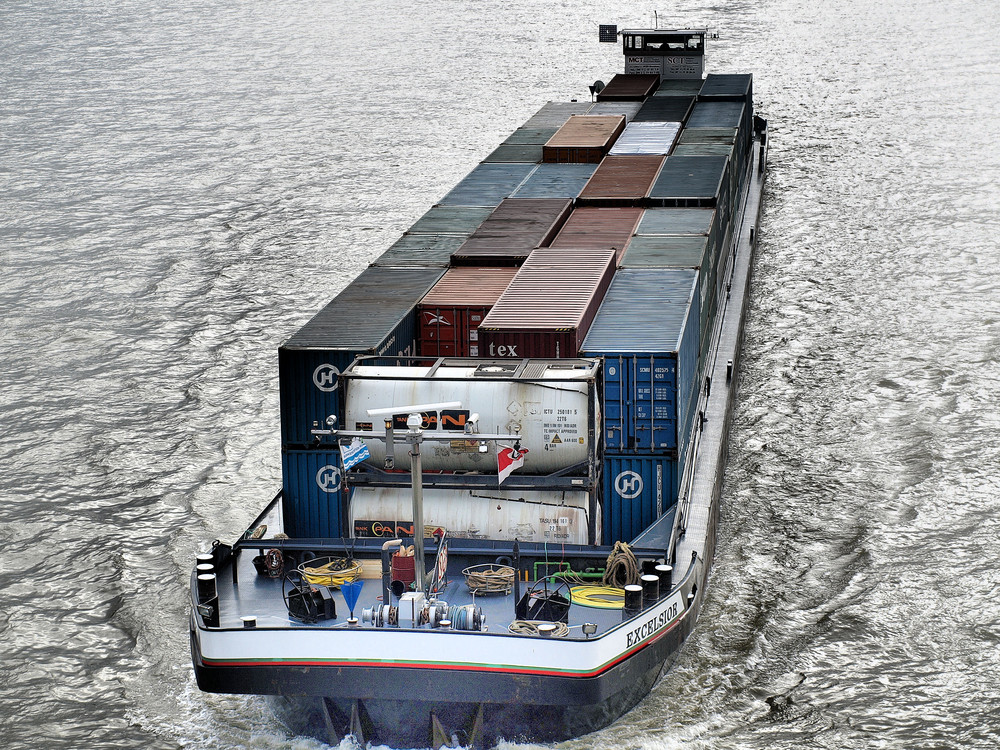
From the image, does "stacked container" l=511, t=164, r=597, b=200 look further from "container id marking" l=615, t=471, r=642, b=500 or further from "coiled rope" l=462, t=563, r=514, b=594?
"coiled rope" l=462, t=563, r=514, b=594

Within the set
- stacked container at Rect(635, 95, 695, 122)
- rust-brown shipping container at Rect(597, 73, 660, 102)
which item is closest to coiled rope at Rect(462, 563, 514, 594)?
stacked container at Rect(635, 95, 695, 122)

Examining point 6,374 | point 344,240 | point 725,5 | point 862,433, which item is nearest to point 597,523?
point 862,433

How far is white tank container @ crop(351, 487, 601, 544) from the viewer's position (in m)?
19.1

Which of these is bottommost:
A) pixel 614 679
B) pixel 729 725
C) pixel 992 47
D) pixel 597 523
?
pixel 729 725

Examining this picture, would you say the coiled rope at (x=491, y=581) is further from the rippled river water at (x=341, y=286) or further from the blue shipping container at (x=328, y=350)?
the blue shipping container at (x=328, y=350)

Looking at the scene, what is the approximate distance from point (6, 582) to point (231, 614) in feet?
24.3

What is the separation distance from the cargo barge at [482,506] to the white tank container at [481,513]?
0.04 m

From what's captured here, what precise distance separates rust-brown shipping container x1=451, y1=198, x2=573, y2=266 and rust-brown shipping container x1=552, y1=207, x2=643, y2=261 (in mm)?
356

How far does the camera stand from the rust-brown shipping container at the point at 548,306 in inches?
808

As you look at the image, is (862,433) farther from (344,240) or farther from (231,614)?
(344,240)

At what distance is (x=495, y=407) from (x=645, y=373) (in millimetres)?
2740

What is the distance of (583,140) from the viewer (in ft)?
132

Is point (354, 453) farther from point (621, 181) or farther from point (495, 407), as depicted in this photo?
point (621, 181)

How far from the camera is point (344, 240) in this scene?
47781 mm
